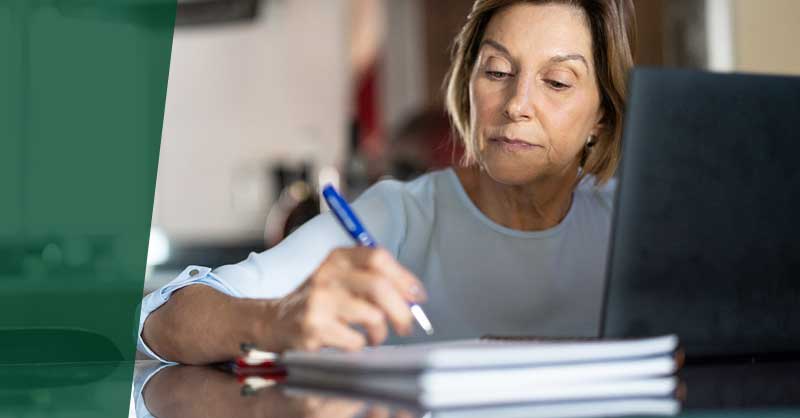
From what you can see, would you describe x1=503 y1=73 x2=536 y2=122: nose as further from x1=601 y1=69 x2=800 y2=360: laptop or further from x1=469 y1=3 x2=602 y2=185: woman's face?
x1=601 y1=69 x2=800 y2=360: laptop

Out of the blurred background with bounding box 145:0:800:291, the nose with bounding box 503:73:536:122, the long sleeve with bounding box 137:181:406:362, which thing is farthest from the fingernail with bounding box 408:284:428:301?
the blurred background with bounding box 145:0:800:291

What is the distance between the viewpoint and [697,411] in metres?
0.62

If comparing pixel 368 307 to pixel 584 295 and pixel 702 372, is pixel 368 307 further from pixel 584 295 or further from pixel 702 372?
pixel 584 295

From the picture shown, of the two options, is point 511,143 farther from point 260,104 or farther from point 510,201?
point 260,104

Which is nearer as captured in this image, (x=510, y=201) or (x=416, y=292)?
(x=416, y=292)

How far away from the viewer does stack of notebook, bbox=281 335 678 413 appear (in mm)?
634

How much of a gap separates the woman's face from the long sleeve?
0.17 metres

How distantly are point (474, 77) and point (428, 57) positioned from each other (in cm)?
507

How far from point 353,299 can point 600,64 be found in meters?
0.73

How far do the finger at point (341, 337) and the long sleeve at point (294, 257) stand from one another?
0.32 meters

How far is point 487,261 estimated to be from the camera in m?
1.45

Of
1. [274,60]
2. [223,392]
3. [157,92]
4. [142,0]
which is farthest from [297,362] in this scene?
[274,60]

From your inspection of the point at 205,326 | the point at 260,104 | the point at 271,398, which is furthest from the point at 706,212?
the point at 260,104

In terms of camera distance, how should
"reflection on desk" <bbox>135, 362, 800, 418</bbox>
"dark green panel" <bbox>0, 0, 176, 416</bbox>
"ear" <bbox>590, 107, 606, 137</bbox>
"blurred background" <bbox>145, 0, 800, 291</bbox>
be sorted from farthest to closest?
1. "blurred background" <bbox>145, 0, 800, 291</bbox>
2. "ear" <bbox>590, 107, 606, 137</bbox>
3. "dark green panel" <bbox>0, 0, 176, 416</bbox>
4. "reflection on desk" <bbox>135, 362, 800, 418</bbox>
